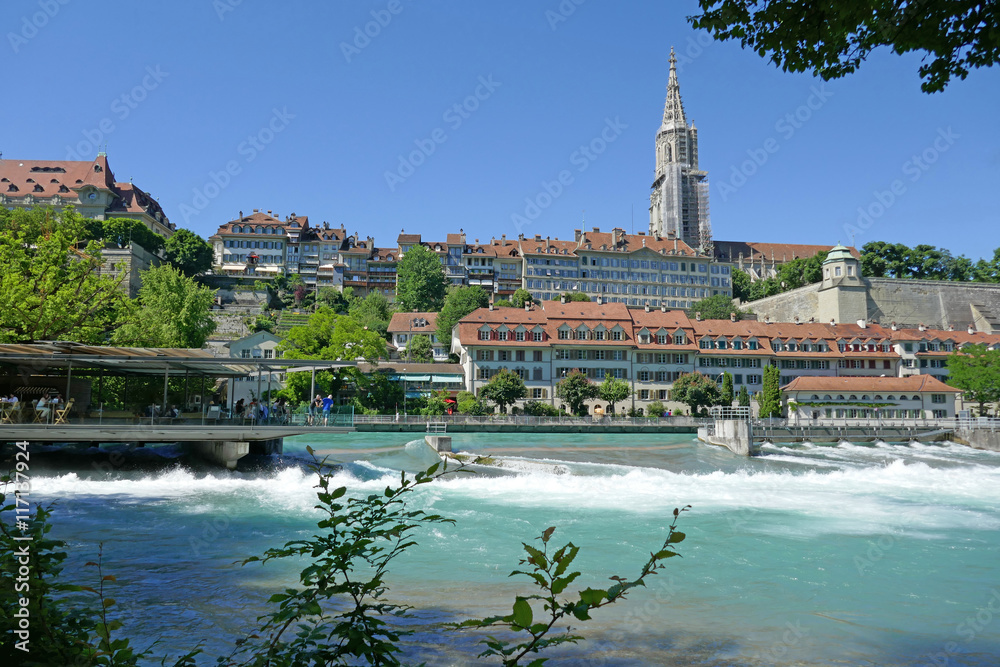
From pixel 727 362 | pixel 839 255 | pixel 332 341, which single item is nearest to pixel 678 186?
pixel 839 255

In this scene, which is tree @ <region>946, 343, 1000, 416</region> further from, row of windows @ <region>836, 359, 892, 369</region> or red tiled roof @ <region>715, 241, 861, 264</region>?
red tiled roof @ <region>715, 241, 861, 264</region>

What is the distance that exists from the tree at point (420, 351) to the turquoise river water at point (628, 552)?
47.7m

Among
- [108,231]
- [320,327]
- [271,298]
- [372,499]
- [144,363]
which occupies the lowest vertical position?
[372,499]

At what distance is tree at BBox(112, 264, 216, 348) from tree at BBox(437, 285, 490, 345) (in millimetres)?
38563

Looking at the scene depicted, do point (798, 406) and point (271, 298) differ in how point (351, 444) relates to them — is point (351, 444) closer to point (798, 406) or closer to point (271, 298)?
point (798, 406)

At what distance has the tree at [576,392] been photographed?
208ft

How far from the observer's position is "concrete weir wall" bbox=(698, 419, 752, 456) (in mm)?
41084

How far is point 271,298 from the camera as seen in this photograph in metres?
103

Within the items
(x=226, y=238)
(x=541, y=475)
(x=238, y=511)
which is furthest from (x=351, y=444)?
(x=226, y=238)

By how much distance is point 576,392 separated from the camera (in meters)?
63.4

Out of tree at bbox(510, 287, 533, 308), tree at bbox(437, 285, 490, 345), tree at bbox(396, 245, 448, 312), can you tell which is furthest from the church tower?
tree at bbox(437, 285, 490, 345)

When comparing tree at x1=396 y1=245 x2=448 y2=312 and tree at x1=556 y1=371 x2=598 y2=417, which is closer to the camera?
tree at x1=556 y1=371 x2=598 y2=417

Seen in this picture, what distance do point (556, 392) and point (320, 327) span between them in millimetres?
22385

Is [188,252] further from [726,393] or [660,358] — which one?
[726,393]
